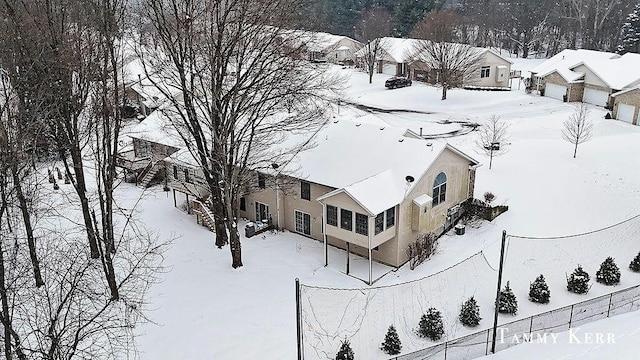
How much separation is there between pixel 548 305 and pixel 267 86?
1214 centimetres

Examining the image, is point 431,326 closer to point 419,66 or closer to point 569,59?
point 569,59

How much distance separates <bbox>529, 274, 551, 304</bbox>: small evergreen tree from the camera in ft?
62.0

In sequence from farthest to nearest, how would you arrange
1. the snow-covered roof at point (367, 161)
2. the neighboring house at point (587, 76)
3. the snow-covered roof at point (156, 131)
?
1. the neighboring house at point (587, 76)
2. the snow-covered roof at point (156, 131)
3. the snow-covered roof at point (367, 161)

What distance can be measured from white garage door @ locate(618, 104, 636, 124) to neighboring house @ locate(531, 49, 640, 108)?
2.72m

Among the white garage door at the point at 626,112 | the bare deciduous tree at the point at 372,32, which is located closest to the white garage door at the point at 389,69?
the bare deciduous tree at the point at 372,32

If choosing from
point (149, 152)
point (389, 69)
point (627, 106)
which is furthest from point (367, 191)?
point (389, 69)

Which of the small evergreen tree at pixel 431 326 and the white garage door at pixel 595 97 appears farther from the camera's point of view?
the white garage door at pixel 595 97

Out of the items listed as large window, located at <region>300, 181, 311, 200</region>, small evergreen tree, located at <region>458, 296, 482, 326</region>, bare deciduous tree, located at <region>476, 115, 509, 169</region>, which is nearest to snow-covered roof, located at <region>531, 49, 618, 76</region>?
bare deciduous tree, located at <region>476, 115, 509, 169</region>

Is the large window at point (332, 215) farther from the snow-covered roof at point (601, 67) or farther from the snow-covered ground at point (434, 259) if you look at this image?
the snow-covered roof at point (601, 67)

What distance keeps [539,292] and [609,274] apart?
3015 millimetres

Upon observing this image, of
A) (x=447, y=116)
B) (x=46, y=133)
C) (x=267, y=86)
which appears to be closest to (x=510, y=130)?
(x=447, y=116)

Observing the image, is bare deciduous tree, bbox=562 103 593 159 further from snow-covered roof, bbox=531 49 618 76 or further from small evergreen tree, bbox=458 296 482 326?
small evergreen tree, bbox=458 296 482 326

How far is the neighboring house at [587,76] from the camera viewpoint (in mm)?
42812

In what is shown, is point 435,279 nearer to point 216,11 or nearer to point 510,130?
point 216,11
